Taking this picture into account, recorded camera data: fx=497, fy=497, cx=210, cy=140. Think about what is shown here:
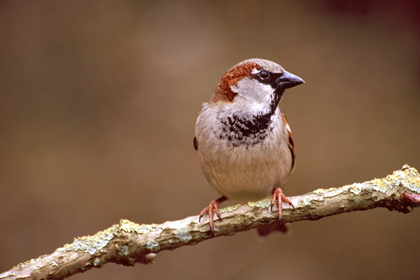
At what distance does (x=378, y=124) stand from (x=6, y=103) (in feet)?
7.68

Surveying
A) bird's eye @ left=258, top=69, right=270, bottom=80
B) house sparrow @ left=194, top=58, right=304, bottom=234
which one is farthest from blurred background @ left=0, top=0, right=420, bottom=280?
bird's eye @ left=258, top=69, right=270, bottom=80

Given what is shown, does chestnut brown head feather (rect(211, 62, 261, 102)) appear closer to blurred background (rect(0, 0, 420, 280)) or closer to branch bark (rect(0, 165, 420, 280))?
branch bark (rect(0, 165, 420, 280))

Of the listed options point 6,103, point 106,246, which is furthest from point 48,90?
point 106,246

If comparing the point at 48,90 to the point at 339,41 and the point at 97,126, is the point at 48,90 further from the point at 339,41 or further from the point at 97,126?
the point at 339,41

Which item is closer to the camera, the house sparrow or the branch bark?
the branch bark

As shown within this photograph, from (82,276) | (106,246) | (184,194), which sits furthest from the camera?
(184,194)

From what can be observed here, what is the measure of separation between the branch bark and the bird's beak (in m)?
0.47

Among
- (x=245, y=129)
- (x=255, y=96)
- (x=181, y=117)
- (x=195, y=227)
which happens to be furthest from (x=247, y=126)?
(x=181, y=117)

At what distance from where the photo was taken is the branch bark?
68.7 inches

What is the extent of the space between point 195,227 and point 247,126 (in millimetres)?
473

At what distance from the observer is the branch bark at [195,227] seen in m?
1.75

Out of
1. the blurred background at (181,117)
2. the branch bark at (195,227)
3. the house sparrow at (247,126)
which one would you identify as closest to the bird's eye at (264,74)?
the house sparrow at (247,126)

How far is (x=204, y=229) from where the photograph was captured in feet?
6.08

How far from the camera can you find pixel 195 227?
1857 millimetres
